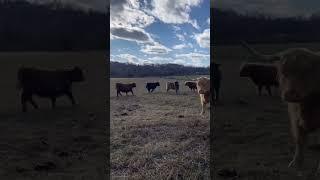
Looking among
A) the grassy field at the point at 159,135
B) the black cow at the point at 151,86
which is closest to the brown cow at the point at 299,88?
the grassy field at the point at 159,135

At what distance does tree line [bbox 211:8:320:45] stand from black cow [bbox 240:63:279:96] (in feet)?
1.15

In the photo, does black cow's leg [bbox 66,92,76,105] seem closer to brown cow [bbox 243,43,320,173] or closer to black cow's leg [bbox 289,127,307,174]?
brown cow [bbox 243,43,320,173]

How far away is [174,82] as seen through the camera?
973 cm

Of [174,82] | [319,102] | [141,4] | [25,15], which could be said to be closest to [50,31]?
[25,15]

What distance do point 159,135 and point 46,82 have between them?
257 centimetres

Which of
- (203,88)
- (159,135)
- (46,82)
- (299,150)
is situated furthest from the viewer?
(159,135)

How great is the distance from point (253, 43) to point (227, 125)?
1144mm

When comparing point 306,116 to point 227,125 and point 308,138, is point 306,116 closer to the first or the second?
point 308,138

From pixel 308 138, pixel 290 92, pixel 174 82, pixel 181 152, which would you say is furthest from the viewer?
pixel 174 82

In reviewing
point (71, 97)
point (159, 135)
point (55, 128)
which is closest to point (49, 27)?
point (71, 97)

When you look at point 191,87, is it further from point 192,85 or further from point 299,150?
point 299,150

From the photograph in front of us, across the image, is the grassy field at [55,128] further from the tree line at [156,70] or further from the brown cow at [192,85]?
the brown cow at [192,85]

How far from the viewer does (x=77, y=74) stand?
7.40 m

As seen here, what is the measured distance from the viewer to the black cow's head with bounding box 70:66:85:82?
7.38 metres
